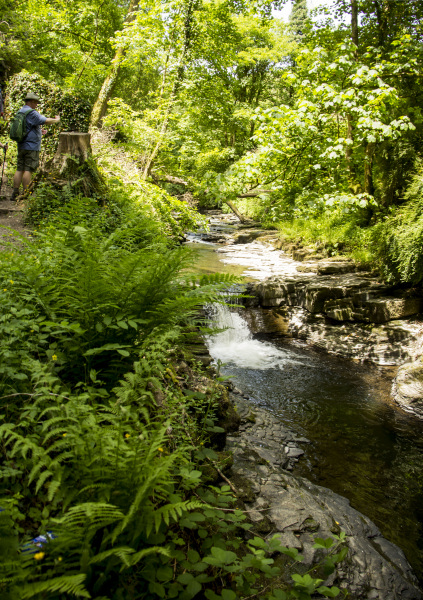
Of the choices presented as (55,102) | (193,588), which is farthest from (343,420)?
(55,102)

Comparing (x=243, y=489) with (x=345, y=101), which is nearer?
(x=243, y=489)

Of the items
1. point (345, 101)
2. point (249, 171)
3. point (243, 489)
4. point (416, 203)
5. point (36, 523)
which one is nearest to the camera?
point (36, 523)

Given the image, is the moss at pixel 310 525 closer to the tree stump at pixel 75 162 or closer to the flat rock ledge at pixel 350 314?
the flat rock ledge at pixel 350 314

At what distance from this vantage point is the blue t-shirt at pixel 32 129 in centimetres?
673

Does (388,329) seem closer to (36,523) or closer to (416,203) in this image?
(416,203)

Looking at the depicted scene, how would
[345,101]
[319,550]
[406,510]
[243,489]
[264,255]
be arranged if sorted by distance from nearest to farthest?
[319,550], [243,489], [406,510], [345,101], [264,255]

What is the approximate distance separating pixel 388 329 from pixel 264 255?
7364 mm

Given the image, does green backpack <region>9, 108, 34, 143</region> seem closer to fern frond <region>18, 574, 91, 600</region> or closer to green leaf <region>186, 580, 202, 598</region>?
fern frond <region>18, 574, 91, 600</region>

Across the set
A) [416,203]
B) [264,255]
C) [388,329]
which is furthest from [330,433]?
[264,255]

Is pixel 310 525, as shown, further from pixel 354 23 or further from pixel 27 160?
pixel 354 23

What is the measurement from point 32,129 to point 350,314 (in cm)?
839

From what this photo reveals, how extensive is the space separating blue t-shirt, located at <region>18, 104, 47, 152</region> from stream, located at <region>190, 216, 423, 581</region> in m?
5.71

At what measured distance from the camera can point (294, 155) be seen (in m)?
8.27

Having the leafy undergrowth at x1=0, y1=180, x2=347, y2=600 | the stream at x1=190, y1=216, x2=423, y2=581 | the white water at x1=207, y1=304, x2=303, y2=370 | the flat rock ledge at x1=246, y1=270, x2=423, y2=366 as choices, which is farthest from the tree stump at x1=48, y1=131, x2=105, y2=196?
the flat rock ledge at x1=246, y1=270, x2=423, y2=366
